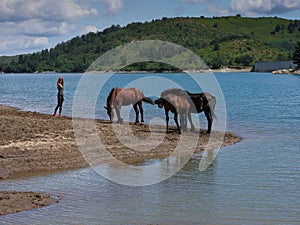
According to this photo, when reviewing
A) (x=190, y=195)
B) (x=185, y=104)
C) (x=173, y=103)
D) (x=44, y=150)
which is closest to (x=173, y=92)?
(x=173, y=103)

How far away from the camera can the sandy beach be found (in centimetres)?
1147

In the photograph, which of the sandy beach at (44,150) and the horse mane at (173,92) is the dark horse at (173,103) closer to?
the horse mane at (173,92)

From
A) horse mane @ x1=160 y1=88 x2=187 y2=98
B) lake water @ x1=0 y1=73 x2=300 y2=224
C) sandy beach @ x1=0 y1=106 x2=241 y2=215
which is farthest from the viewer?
horse mane @ x1=160 y1=88 x2=187 y2=98

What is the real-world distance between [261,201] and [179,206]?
1.87 meters

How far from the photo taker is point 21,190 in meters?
12.3

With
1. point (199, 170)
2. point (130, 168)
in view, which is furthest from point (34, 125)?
point (199, 170)

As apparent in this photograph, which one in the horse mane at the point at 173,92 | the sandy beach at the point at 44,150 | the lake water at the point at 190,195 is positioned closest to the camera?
the lake water at the point at 190,195

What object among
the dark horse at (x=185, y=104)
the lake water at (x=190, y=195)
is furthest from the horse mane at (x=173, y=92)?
the lake water at (x=190, y=195)

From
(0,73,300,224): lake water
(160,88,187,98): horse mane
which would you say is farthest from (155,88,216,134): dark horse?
(0,73,300,224): lake water

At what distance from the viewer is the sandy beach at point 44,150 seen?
11469 mm

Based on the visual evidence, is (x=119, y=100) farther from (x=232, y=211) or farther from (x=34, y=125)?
(x=232, y=211)

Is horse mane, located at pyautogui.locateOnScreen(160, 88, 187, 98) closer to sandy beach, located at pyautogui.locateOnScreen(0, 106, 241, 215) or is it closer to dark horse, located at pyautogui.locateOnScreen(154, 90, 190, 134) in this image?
dark horse, located at pyautogui.locateOnScreen(154, 90, 190, 134)

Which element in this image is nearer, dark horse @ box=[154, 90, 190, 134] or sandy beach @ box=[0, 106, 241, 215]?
sandy beach @ box=[0, 106, 241, 215]

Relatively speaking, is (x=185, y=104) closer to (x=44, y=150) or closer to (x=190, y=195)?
(x=44, y=150)
